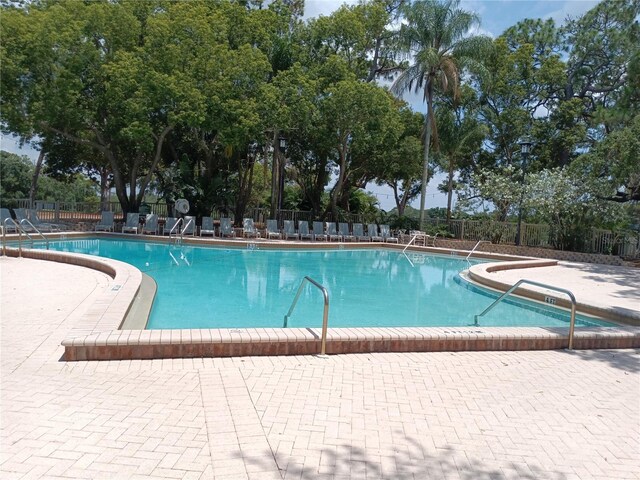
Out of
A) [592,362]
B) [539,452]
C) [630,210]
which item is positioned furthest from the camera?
[630,210]

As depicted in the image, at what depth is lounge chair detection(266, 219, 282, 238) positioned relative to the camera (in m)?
20.2

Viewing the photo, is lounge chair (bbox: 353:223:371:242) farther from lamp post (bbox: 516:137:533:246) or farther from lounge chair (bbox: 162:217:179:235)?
lounge chair (bbox: 162:217:179:235)

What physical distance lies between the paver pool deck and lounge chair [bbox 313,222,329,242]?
1617 centimetres

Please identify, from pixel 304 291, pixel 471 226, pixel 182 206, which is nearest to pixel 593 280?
pixel 304 291

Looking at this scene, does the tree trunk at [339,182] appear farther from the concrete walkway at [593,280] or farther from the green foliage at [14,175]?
the green foliage at [14,175]

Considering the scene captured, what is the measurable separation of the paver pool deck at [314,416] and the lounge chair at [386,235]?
1704 cm

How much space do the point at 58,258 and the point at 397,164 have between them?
16.9 m

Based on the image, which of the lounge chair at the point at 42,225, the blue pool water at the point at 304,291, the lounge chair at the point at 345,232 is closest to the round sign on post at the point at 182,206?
the blue pool water at the point at 304,291

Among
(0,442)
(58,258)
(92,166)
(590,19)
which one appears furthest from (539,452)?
(92,166)

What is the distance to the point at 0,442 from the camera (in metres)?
2.65

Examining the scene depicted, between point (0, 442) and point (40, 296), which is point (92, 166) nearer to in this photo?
point (40, 296)

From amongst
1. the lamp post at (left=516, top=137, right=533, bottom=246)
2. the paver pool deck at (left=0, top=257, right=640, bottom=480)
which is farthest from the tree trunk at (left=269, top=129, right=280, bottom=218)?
the paver pool deck at (left=0, top=257, right=640, bottom=480)

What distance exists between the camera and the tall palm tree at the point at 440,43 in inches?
824

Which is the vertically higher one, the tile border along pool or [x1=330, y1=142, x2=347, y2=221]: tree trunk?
[x1=330, y1=142, x2=347, y2=221]: tree trunk
